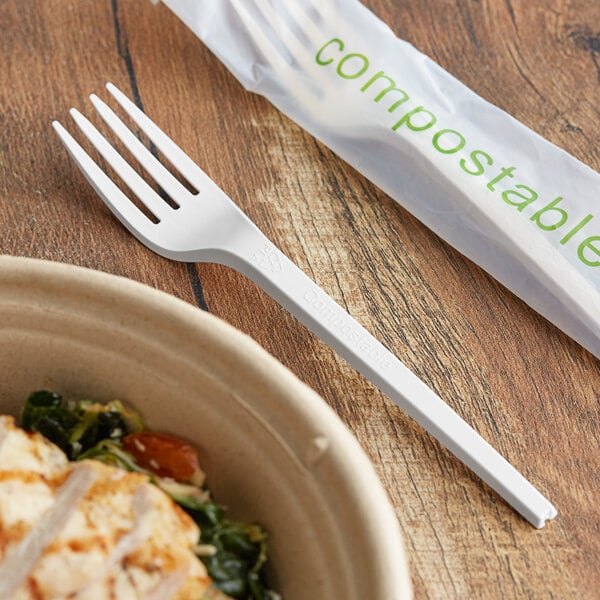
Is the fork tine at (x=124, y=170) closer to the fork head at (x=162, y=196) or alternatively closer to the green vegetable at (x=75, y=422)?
the fork head at (x=162, y=196)

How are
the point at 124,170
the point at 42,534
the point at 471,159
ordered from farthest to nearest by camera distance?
the point at 471,159 → the point at 124,170 → the point at 42,534

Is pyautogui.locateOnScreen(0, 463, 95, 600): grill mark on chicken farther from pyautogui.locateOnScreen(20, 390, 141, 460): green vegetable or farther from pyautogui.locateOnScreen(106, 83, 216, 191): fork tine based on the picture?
pyautogui.locateOnScreen(106, 83, 216, 191): fork tine

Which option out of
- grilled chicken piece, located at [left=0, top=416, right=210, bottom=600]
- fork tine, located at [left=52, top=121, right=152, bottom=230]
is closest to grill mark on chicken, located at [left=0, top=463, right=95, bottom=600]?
grilled chicken piece, located at [left=0, top=416, right=210, bottom=600]

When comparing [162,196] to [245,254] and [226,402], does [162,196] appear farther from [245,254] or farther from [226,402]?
[226,402]

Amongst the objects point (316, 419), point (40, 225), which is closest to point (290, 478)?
point (316, 419)

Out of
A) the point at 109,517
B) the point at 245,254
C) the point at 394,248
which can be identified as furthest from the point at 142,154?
the point at 109,517

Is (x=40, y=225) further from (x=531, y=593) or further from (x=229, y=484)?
(x=531, y=593)

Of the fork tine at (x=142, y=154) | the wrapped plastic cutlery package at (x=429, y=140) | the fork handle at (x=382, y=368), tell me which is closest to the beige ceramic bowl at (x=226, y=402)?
the fork handle at (x=382, y=368)
